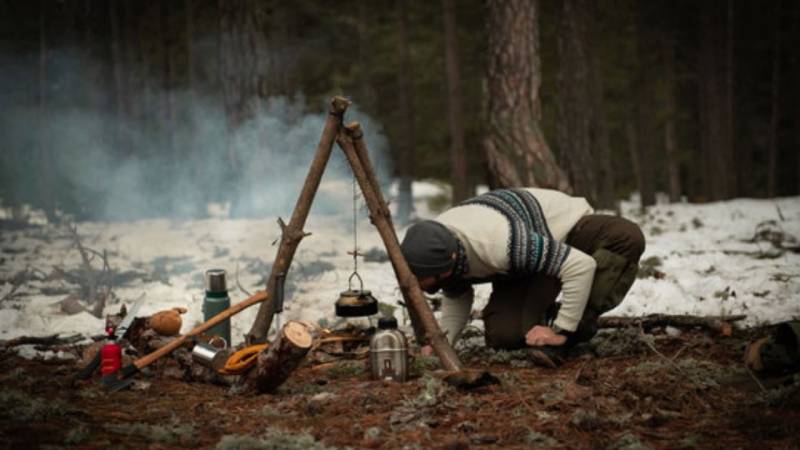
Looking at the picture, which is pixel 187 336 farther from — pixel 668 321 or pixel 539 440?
pixel 668 321

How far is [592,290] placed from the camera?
472cm

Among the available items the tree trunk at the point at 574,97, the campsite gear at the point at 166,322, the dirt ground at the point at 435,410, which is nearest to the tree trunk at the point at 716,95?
the tree trunk at the point at 574,97

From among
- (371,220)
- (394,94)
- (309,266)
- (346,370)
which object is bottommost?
(346,370)

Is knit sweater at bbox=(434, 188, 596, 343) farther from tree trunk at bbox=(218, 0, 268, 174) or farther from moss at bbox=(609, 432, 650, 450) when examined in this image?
tree trunk at bbox=(218, 0, 268, 174)

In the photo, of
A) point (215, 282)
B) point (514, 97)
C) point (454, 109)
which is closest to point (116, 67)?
point (454, 109)

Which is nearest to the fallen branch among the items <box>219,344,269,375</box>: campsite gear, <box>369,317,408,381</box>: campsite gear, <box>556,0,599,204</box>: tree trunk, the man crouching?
the man crouching

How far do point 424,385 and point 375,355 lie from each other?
441 mm

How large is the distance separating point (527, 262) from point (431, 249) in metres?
0.54

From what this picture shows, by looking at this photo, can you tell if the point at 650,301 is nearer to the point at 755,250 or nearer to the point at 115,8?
the point at 755,250

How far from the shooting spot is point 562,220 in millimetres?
4816

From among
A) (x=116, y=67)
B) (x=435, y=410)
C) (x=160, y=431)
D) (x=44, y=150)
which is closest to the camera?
(x=160, y=431)

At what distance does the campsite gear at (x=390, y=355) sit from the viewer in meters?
4.34

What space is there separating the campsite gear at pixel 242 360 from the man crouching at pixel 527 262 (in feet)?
3.32

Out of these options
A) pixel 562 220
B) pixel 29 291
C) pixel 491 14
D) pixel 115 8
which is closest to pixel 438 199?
pixel 115 8
